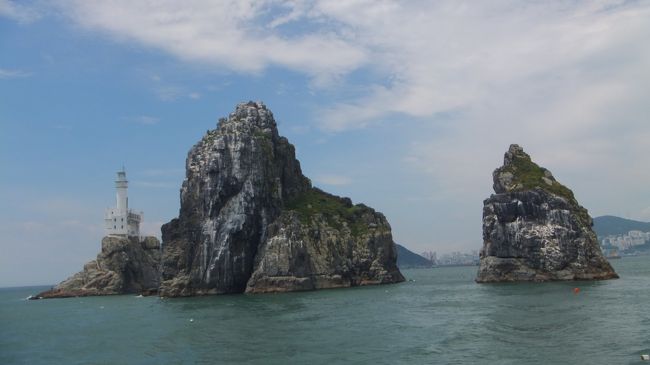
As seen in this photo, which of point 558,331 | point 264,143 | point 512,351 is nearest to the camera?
point 512,351

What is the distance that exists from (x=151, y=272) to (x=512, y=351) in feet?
466

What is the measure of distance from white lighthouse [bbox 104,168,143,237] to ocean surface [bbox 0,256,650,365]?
7643cm

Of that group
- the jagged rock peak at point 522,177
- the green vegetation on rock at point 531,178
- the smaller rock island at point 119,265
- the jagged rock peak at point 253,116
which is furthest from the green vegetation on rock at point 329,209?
the smaller rock island at point 119,265

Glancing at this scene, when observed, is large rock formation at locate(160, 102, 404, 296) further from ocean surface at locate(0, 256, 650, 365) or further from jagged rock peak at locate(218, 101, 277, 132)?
ocean surface at locate(0, 256, 650, 365)

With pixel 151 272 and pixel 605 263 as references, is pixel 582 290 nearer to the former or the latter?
pixel 605 263

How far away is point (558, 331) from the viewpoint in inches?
2104

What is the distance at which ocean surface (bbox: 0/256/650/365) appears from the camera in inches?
1850

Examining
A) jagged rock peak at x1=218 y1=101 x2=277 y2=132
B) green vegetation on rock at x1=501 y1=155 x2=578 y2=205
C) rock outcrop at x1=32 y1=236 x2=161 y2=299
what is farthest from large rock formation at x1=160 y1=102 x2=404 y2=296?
green vegetation on rock at x1=501 y1=155 x2=578 y2=205

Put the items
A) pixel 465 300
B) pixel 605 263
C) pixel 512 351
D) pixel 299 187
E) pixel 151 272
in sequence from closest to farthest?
pixel 512 351 → pixel 465 300 → pixel 605 263 → pixel 299 187 → pixel 151 272

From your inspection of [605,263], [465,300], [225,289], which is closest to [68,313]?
[225,289]

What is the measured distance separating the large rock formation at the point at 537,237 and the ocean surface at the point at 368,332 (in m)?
18.1

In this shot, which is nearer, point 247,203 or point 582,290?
point 582,290

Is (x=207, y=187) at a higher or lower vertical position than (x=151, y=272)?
higher

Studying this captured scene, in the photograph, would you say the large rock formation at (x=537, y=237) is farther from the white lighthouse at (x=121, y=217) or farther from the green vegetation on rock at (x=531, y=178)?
the white lighthouse at (x=121, y=217)
